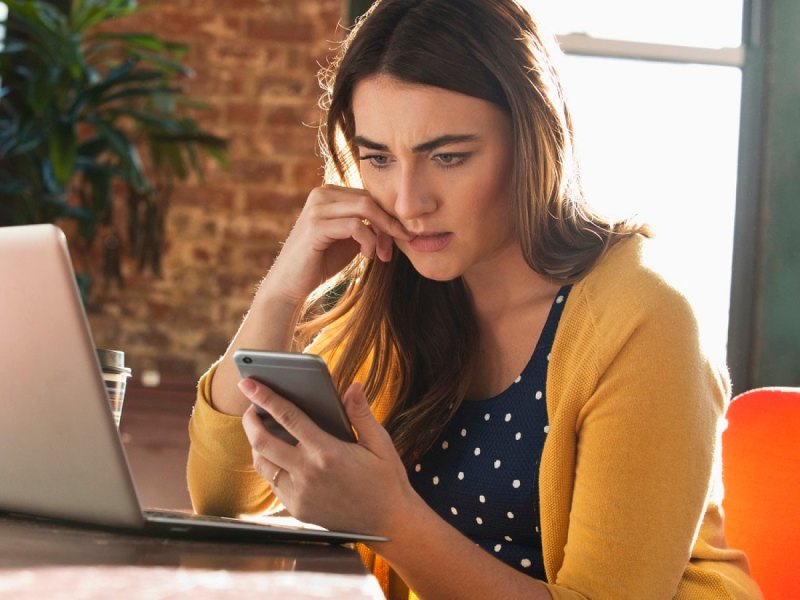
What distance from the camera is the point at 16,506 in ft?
3.40

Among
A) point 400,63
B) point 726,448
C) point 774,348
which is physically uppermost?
point 400,63

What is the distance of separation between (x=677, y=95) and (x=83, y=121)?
1625mm

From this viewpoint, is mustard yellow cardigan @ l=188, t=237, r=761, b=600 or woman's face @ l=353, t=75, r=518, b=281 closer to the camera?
mustard yellow cardigan @ l=188, t=237, r=761, b=600

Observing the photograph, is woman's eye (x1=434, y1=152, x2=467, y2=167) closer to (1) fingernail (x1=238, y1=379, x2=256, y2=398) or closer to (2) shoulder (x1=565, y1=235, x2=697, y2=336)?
(2) shoulder (x1=565, y1=235, x2=697, y2=336)

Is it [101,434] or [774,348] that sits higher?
[101,434]

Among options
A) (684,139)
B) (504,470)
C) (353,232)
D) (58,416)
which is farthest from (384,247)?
(684,139)

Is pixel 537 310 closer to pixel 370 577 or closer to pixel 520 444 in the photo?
pixel 520 444

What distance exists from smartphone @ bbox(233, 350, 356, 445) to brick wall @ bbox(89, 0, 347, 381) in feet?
7.20

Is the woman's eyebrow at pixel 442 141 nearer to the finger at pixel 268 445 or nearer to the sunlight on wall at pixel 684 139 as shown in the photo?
the finger at pixel 268 445

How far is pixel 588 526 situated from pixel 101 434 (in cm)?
58

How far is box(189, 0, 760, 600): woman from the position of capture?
1.14 metres

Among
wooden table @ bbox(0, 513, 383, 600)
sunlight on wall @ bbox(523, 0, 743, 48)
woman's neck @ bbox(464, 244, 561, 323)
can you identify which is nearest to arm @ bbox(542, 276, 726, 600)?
woman's neck @ bbox(464, 244, 561, 323)

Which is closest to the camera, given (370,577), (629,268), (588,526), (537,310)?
(370,577)

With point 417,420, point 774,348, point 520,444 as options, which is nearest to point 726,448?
point 520,444
